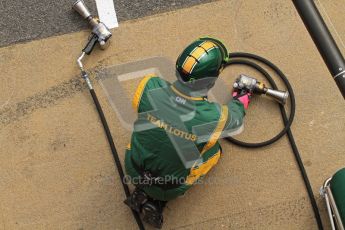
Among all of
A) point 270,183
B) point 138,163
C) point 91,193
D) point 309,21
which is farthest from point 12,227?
point 309,21

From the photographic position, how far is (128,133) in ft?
11.4

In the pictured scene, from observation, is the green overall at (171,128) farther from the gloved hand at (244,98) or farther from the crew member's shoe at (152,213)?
the gloved hand at (244,98)

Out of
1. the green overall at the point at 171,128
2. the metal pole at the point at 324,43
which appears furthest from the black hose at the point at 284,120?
the metal pole at the point at 324,43

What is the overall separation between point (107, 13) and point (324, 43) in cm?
265

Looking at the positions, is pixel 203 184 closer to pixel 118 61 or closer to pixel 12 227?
pixel 118 61

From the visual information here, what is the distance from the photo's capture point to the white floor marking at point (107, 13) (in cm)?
380

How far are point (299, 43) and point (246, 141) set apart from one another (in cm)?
101

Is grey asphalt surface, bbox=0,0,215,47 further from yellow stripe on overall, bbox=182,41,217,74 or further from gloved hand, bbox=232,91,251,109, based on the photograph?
yellow stripe on overall, bbox=182,41,217,74

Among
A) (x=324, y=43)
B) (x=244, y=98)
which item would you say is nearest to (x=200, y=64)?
(x=244, y=98)

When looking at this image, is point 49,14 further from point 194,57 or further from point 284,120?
point 284,120

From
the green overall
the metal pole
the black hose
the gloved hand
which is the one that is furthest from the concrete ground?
the metal pole

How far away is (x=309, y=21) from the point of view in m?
1.56

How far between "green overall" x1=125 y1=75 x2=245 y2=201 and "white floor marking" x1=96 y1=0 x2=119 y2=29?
1.15m

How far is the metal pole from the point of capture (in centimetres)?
147
